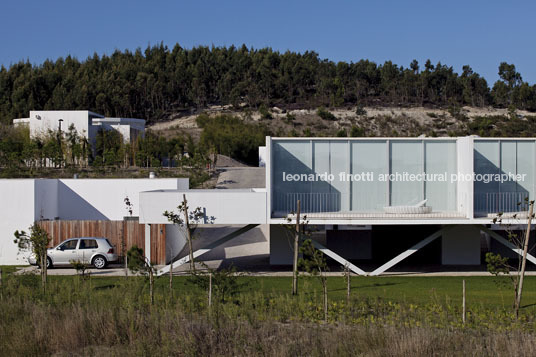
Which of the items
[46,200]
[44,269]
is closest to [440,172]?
[44,269]

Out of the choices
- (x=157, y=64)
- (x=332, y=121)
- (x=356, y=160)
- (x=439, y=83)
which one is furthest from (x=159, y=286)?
(x=157, y=64)

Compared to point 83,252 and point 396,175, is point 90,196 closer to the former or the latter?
point 83,252

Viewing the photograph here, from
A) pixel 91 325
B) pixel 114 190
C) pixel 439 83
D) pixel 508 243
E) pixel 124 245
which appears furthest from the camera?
pixel 439 83

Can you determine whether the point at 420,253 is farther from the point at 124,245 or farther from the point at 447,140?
the point at 124,245

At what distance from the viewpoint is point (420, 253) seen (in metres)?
23.9

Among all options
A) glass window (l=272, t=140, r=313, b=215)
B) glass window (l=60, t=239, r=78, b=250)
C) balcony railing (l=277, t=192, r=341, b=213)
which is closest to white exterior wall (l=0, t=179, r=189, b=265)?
glass window (l=60, t=239, r=78, b=250)

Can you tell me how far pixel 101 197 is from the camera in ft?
87.4

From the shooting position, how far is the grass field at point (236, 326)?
31.2 ft

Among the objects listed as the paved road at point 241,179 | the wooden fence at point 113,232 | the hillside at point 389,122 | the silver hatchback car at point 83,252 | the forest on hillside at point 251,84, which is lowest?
the silver hatchback car at point 83,252

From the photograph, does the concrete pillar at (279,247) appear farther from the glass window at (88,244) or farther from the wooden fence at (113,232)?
the glass window at (88,244)

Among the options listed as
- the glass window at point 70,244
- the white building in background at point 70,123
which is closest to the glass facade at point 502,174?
the glass window at point 70,244

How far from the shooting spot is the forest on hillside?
295 ft

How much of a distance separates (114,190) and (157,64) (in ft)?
270

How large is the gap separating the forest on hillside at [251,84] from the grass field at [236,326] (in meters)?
78.1
